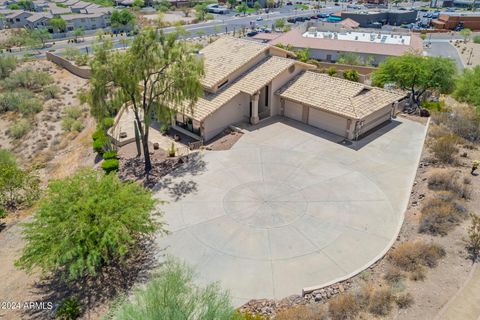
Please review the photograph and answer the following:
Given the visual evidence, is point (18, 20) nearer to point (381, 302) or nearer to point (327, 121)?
point (327, 121)

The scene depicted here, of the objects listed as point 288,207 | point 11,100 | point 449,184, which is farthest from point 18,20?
point 449,184

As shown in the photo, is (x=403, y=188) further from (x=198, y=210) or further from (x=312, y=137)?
(x=198, y=210)

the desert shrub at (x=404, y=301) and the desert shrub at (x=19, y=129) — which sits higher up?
the desert shrub at (x=404, y=301)

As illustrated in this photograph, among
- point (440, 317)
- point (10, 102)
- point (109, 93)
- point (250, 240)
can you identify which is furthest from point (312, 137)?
point (10, 102)

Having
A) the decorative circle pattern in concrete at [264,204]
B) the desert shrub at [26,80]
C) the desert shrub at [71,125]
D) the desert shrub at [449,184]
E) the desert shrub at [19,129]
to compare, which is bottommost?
the desert shrub at [19,129]

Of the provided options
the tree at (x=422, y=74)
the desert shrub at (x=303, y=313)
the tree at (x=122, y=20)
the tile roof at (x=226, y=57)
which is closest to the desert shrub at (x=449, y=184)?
the desert shrub at (x=303, y=313)

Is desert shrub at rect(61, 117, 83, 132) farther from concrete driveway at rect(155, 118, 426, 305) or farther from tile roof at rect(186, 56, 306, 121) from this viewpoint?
concrete driveway at rect(155, 118, 426, 305)

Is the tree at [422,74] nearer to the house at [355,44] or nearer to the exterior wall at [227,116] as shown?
the exterior wall at [227,116]
